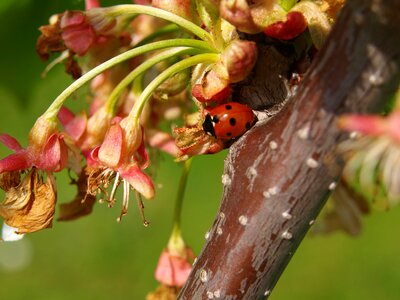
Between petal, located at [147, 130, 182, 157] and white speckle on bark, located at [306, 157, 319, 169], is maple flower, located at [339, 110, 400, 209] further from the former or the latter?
petal, located at [147, 130, 182, 157]

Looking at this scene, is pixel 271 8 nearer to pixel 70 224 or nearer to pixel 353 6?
pixel 353 6

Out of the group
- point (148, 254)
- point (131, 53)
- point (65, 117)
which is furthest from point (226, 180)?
point (148, 254)

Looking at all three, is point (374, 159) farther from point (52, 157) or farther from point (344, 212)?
point (344, 212)

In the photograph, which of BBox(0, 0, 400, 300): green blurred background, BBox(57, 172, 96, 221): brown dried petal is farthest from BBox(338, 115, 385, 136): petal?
BBox(0, 0, 400, 300): green blurred background

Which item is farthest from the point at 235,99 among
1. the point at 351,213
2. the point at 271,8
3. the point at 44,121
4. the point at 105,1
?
the point at 105,1

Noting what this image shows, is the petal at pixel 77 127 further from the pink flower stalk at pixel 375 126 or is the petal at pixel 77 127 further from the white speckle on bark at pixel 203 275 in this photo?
the pink flower stalk at pixel 375 126

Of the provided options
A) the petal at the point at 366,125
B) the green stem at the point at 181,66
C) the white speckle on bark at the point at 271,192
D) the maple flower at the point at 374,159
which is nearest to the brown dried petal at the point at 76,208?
the green stem at the point at 181,66
